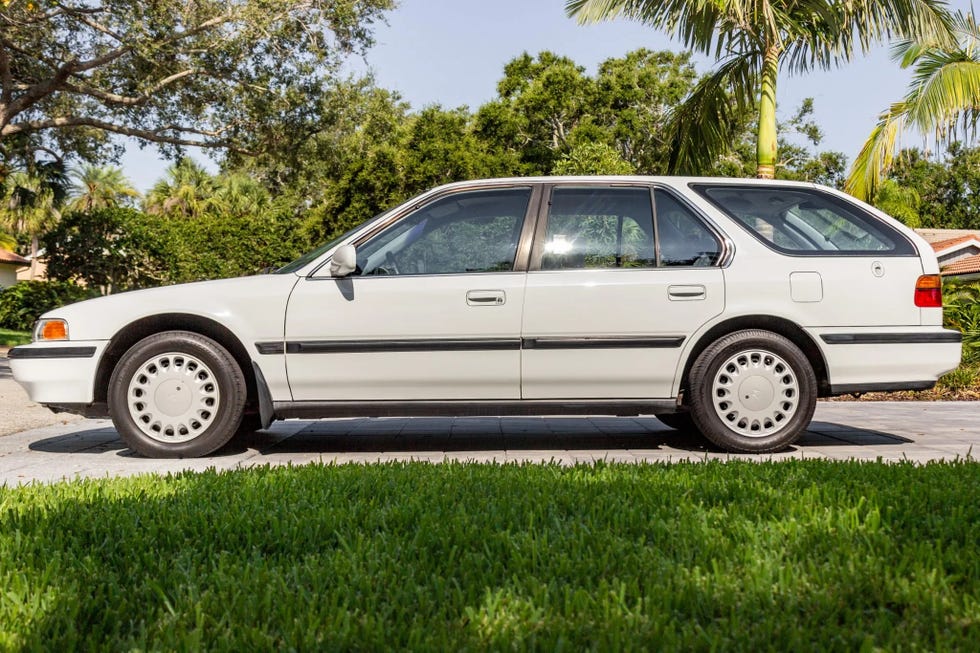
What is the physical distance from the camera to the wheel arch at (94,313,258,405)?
561cm

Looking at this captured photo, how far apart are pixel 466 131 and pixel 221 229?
823 centimetres

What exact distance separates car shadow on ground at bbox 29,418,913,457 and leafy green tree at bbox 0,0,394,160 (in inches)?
399

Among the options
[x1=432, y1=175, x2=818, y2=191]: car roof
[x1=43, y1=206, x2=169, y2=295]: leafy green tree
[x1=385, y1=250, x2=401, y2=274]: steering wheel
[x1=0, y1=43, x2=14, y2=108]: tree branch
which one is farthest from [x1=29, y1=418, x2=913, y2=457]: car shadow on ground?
[x1=43, y1=206, x2=169, y2=295]: leafy green tree

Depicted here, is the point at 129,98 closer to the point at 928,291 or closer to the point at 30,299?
the point at 30,299

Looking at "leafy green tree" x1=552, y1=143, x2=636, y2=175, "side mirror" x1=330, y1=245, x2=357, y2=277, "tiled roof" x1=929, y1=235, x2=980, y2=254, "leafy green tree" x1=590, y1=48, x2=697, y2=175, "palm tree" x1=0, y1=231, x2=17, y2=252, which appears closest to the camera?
"side mirror" x1=330, y1=245, x2=357, y2=277

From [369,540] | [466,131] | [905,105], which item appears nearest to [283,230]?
[466,131]

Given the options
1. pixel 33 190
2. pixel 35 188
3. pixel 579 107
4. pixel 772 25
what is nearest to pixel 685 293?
pixel 772 25

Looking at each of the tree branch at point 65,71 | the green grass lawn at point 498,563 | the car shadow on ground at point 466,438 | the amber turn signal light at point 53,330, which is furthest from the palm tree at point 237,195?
the green grass lawn at point 498,563

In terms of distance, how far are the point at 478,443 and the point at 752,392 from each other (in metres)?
1.97

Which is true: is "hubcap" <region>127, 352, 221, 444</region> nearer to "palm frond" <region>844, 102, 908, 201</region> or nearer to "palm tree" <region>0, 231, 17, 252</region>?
"palm frond" <region>844, 102, 908, 201</region>

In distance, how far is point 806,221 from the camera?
5918 millimetres

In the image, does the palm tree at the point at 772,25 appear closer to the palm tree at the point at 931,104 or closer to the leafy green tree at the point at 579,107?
the palm tree at the point at 931,104

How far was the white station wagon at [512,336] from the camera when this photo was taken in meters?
5.55

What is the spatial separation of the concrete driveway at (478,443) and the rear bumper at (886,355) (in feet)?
1.60
